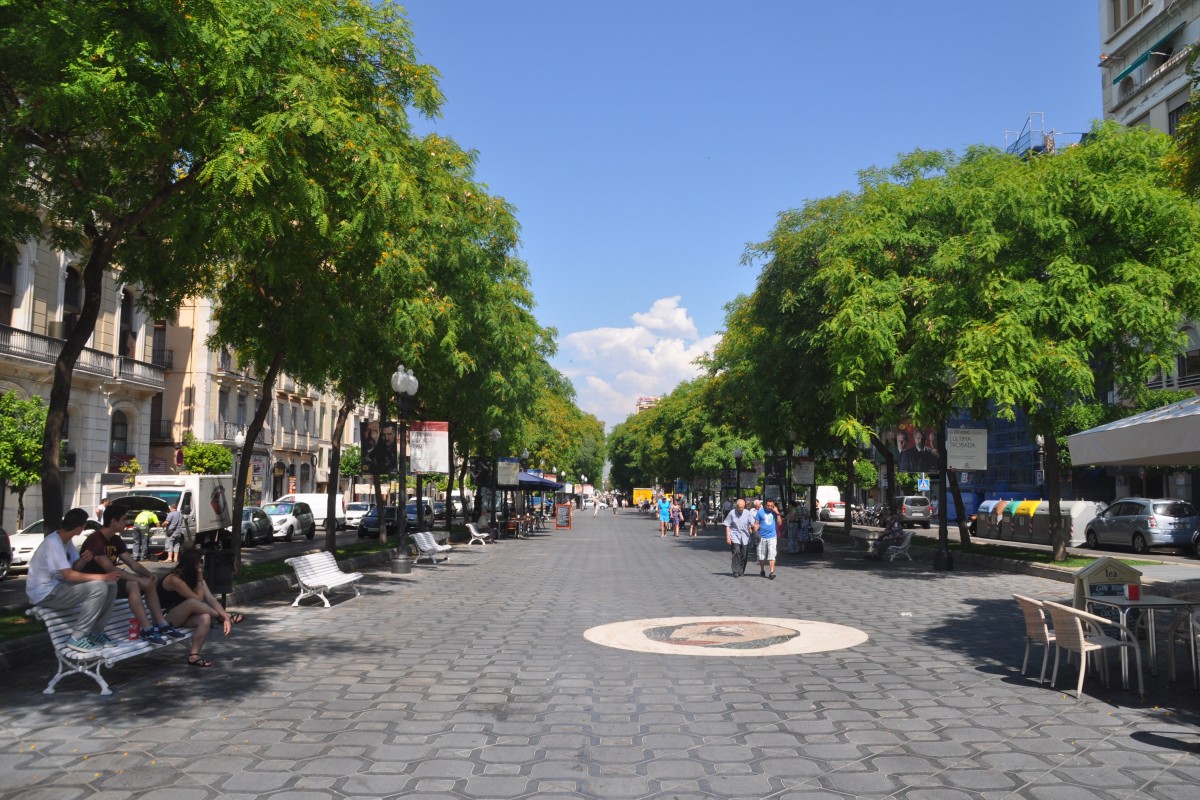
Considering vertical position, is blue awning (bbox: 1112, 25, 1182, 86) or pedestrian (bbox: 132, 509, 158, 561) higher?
blue awning (bbox: 1112, 25, 1182, 86)

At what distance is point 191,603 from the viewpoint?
9.95 metres

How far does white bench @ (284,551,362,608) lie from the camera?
1525 centimetres

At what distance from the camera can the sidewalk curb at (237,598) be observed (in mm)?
9766

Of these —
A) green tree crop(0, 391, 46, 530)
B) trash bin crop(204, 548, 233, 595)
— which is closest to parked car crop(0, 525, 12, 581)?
green tree crop(0, 391, 46, 530)

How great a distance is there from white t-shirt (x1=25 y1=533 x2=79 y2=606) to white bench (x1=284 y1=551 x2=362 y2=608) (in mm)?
6024

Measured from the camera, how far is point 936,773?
20.1 ft

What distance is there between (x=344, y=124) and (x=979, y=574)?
1739 cm

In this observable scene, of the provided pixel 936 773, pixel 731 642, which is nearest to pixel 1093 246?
pixel 731 642

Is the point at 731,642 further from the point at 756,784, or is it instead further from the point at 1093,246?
the point at 1093,246

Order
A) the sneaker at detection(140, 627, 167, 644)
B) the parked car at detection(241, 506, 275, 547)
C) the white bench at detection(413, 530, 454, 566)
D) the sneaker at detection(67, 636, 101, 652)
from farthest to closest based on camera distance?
1. the parked car at detection(241, 506, 275, 547)
2. the white bench at detection(413, 530, 454, 566)
3. the sneaker at detection(140, 627, 167, 644)
4. the sneaker at detection(67, 636, 101, 652)

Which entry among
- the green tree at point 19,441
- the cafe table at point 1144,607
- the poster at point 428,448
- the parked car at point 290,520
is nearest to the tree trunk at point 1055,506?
the cafe table at point 1144,607

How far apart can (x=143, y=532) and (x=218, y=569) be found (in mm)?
15757

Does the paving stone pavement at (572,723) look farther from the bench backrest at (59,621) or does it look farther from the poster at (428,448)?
the poster at (428,448)

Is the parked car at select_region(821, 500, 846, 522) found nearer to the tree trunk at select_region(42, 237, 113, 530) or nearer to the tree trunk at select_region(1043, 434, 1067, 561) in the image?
the tree trunk at select_region(1043, 434, 1067, 561)
